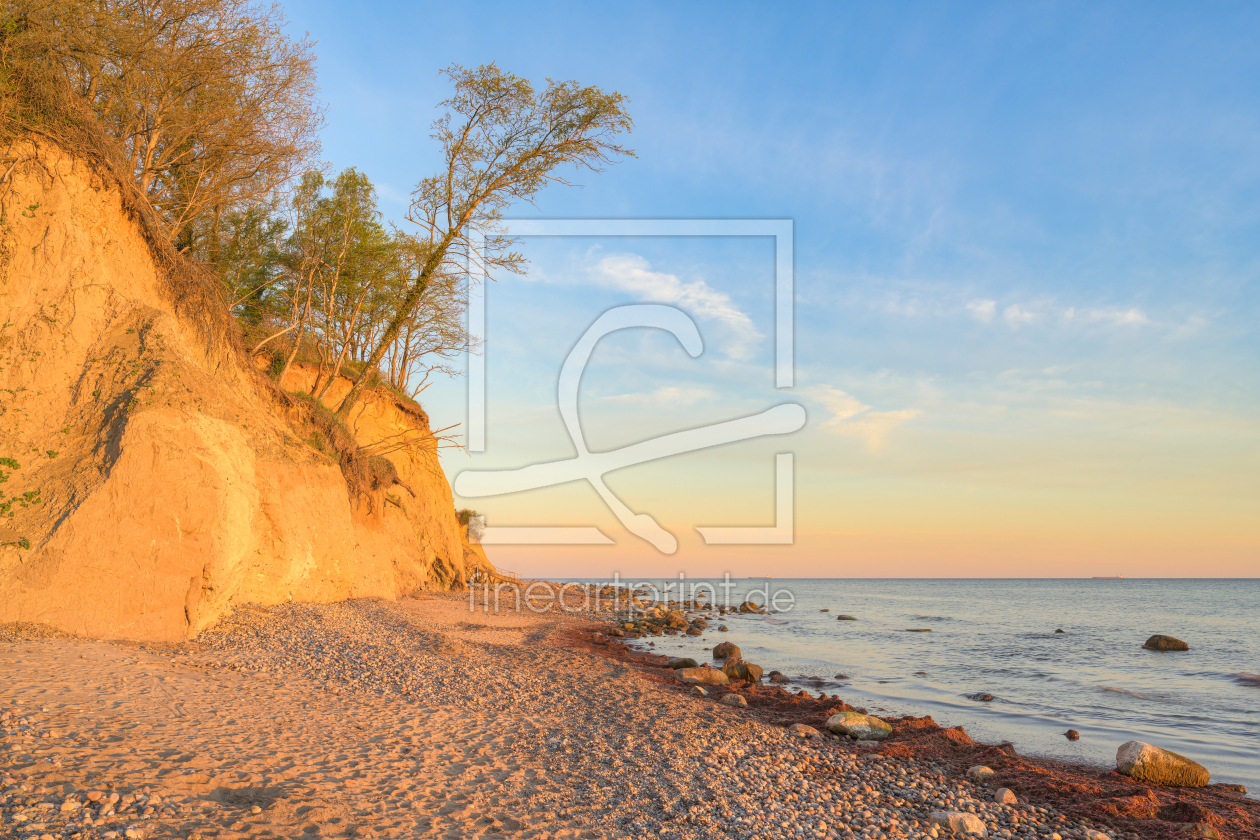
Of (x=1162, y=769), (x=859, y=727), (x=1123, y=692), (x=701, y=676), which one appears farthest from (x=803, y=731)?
(x=1123, y=692)

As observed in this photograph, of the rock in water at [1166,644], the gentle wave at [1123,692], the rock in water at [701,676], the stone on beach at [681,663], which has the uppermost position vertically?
the rock in water at [701,676]

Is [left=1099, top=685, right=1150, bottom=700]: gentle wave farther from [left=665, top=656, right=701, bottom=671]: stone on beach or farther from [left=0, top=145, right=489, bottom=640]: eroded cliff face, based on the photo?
[left=0, top=145, right=489, bottom=640]: eroded cliff face

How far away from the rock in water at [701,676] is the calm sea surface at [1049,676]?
2.66m

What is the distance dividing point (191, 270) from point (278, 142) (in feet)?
17.7

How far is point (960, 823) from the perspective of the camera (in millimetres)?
6965

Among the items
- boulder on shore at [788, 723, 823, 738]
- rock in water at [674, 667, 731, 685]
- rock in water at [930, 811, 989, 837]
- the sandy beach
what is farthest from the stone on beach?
rock in water at [930, 811, 989, 837]

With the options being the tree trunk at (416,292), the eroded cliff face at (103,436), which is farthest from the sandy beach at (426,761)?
the tree trunk at (416,292)

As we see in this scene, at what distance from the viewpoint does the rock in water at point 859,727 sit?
1133 cm

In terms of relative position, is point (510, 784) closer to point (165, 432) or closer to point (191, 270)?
point (165, 432)

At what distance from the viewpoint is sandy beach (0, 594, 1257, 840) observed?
17.3ft

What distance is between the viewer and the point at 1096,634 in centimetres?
3177

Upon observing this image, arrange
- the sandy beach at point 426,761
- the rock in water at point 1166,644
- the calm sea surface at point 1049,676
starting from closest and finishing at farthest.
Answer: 1. the sandy beach at point 426,761
2. the calm sea surface at point 1049,676
3. the rock in water at point 1166,644

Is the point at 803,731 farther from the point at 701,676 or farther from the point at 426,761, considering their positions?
the point at 426,761

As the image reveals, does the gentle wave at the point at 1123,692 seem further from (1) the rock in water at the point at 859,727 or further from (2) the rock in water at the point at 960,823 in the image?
A: (2) the rock in water at the point at 960,823
